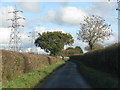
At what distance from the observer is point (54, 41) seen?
116375 millimetres

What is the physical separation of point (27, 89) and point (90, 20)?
66750 mm

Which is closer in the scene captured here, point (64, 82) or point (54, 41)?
point (64, 82)

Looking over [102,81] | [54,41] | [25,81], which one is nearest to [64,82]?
[25,81]

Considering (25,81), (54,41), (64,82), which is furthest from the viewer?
(54,41)

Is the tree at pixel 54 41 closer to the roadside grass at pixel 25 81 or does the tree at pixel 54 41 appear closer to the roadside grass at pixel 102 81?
the roadside grass at pixel 25 81

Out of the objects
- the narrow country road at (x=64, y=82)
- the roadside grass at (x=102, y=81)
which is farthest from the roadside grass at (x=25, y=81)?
the roadside grass at (x=102, y=81)

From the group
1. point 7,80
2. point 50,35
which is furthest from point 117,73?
point 50,35

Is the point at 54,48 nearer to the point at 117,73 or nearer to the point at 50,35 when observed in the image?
the point at 50,35

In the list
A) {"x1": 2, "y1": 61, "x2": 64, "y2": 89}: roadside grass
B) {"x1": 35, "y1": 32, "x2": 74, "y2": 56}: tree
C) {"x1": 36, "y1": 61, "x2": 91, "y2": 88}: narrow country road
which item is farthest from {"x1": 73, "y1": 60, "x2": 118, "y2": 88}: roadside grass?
{"x1": 35, "y1": 32, "x2": 74, "y2": 56}: tree

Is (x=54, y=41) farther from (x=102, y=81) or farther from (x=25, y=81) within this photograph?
(x=102, y=81)

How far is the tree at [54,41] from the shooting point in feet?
373

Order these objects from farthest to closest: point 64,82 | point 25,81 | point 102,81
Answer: point 64,82 → point 25,81 → point 102,81

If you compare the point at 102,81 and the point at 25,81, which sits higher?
the point at 102,81

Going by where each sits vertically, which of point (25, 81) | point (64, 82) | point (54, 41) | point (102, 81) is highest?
point (54, 41)
